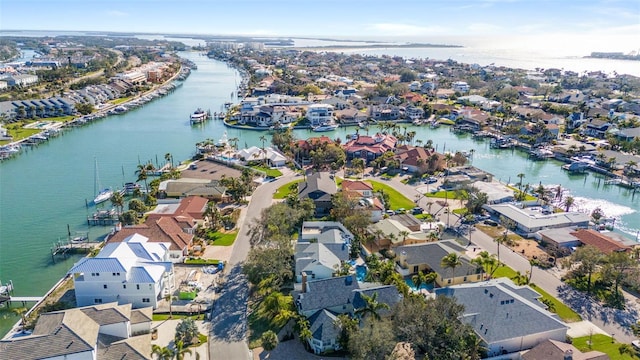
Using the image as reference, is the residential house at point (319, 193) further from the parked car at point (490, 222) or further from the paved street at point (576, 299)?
the parked car at point (490, 222)

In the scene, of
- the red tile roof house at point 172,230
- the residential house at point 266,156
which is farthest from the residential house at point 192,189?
the residential house at point 266,156

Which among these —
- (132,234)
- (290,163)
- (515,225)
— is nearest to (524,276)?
(515,225)

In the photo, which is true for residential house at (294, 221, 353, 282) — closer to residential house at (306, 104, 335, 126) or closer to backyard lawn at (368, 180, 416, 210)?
backyard lawn at (368, 180, 416, 210)

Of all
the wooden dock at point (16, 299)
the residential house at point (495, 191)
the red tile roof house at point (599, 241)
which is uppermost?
the residential house at point (495, 191)

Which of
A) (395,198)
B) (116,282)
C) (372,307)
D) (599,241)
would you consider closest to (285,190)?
(395,198)

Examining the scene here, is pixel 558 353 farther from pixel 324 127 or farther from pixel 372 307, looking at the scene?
pixel 324 127
